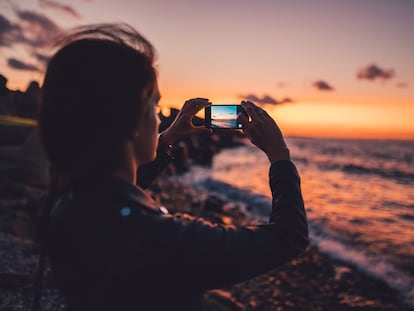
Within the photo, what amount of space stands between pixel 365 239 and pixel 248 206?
5743mm

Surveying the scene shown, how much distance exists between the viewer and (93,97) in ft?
3.64

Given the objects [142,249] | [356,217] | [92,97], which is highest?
[92,97]

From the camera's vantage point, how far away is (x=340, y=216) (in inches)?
535

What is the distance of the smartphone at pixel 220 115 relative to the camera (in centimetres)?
211

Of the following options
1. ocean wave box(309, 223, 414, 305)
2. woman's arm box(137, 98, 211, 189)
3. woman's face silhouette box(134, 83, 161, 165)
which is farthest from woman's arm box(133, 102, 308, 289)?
ocean wave box(309, 223, 414, 305)

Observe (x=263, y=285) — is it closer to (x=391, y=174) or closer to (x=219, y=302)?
(x=219, y=302)

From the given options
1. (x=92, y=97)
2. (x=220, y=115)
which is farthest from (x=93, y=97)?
(x=220, y=115)

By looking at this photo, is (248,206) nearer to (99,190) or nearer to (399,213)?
(399,213)

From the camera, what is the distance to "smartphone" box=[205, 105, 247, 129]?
2111mm

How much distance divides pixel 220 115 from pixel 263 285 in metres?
5.99

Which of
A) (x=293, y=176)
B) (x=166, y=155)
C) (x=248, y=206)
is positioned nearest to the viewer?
(x=293, y=176)

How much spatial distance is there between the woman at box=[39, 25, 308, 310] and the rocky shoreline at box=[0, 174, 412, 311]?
3921mm

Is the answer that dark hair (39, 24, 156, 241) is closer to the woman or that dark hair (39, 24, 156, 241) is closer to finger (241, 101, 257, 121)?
the woman

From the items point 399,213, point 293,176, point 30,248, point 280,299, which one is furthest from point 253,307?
point 399,213
